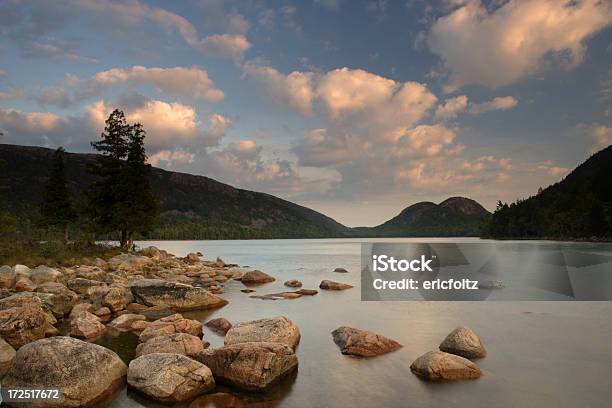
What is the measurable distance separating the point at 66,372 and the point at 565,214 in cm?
15996

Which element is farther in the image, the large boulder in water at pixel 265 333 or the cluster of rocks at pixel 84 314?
the large boulder in water at pixel 265 333

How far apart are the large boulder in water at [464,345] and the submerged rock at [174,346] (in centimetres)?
745

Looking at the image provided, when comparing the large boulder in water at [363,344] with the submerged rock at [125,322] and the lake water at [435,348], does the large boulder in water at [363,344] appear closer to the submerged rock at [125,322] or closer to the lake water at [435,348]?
the lake water at [435,348]

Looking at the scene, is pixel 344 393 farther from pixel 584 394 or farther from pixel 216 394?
pixel 584 394

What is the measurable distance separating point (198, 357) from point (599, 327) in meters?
16.0

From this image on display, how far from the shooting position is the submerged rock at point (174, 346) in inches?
449

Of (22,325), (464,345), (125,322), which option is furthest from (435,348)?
(22,325)

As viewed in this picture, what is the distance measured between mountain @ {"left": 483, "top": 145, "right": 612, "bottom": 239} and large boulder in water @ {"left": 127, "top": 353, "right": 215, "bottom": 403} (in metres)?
136

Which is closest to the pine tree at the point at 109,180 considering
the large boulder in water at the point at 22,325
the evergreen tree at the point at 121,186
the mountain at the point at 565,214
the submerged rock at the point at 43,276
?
the evergreen tree at the point at 121,186

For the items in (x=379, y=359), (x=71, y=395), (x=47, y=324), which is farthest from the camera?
(x=47, y=324)

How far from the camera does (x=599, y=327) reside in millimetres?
17156

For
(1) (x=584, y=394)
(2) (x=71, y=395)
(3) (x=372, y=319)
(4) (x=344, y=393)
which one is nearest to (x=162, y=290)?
(3) (x=372, y=319)

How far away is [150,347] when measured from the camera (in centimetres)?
1159

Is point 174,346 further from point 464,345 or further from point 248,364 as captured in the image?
point 464,345
